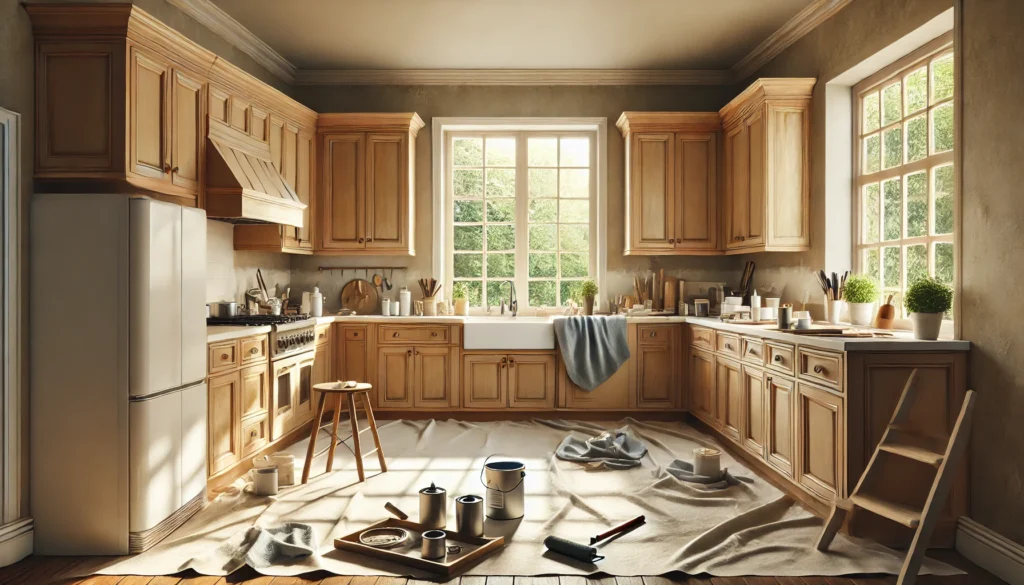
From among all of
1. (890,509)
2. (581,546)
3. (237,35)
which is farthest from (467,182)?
(890,509)

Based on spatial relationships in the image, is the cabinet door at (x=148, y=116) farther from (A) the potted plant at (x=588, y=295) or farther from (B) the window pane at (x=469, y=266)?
(A) the potted plant at (x=588, y=295)

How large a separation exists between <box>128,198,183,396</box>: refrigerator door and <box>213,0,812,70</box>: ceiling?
232cm

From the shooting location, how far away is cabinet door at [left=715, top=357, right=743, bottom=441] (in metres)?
4.44

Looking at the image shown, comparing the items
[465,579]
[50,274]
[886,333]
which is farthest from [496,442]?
[50,274]

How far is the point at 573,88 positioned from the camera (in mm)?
6164

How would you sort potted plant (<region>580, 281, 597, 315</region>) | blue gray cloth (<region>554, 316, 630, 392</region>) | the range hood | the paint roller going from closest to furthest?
the paint roller → the range hood → blue gray cloth (<region>554, 316, 630, 392</region>) → potted plant (<region>580, 281, 597, 315</region>)

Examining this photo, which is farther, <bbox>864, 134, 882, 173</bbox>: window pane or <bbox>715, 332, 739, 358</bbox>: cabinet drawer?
<bbox>715, 332, 739, 358</bbox>: cabinet drawer

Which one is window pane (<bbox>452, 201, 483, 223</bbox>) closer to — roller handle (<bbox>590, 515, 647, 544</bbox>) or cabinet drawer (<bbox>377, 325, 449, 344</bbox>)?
cabinet drawer (<bbox>377, 325, 449, 344</bbox>)

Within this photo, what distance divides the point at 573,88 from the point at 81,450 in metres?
4.85

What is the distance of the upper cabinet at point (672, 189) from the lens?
5.83m

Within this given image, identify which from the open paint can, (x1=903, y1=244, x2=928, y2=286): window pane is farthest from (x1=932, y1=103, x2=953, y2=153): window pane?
the open paint can

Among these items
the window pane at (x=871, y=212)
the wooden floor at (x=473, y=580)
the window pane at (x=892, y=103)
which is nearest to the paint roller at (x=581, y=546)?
the wooden floor at (x=473, y=580)

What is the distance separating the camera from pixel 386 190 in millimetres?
5855

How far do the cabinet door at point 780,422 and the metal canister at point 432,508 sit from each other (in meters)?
1.93
